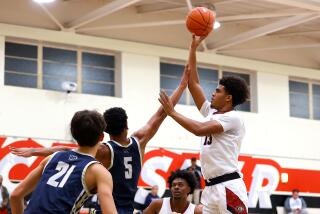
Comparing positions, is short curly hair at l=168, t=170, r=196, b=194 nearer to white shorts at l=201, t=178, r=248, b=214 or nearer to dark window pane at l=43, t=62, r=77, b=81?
white shorts at l=201, t=178, r=248, b=214

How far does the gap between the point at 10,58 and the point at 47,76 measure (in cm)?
110

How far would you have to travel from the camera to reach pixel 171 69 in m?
19.9

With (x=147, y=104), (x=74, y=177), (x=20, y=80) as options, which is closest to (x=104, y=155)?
(x=74, y=177)

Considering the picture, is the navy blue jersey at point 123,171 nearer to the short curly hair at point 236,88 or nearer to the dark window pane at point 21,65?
the short curly hair at point 236,88

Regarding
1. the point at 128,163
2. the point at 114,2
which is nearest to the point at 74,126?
the point at 128,163

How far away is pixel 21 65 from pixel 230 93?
12043mm

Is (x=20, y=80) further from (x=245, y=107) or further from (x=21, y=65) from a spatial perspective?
(x=245, y=107)

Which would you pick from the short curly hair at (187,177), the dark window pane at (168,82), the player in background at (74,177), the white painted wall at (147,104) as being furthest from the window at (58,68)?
the player in background at (74,177)

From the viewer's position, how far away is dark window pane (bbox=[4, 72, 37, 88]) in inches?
678

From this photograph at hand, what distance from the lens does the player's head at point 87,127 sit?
422 centimetres

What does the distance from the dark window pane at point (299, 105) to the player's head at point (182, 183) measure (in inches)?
575

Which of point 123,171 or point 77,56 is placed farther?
point 77,56

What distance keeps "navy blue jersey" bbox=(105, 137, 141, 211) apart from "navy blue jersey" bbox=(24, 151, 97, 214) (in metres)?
1.45

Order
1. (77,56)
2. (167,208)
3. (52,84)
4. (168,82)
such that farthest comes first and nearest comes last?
(168,82) < (77,56) < (52,84) < (167,208)
